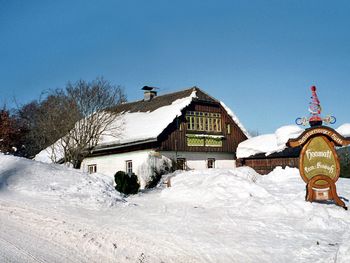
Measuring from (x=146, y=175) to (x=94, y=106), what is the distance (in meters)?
5.98

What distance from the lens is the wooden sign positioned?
13992 mm

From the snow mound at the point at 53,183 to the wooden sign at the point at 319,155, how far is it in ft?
21.5

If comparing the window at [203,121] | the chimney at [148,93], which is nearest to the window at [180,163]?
the window at [203,121]

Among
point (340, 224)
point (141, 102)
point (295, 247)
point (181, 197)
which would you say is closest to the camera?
point (295, 247)

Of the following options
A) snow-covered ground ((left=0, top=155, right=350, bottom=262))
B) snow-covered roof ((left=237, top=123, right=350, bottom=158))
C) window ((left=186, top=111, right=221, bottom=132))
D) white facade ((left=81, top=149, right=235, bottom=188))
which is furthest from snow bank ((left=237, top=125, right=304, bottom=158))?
snow-covered ground ((left=0, top=155, right=350, bottom=262))

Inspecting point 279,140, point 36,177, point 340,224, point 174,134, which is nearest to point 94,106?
point 174,134

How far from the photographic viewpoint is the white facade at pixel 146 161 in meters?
26.1

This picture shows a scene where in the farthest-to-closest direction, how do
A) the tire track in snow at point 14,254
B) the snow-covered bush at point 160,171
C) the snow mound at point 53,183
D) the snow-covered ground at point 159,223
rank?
1. the snow-covered bush at point 160,171
2. the snow mound at point 53,183
3. the snow-covered ground at point 159,223
4. the tire track in snow at point 14,254

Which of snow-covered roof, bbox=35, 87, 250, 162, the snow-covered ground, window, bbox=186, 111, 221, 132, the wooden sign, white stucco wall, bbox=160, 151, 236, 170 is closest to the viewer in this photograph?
the snow-covered ground

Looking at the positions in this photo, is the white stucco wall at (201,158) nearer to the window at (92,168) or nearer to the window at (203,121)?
the window at (203,121)

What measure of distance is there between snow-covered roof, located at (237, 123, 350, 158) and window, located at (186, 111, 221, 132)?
2.43 metres

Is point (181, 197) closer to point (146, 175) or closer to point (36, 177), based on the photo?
point (36, 177)

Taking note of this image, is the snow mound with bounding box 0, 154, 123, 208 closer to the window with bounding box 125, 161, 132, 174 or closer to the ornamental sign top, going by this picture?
the ornamental sign top

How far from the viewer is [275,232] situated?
10078 millimetres
